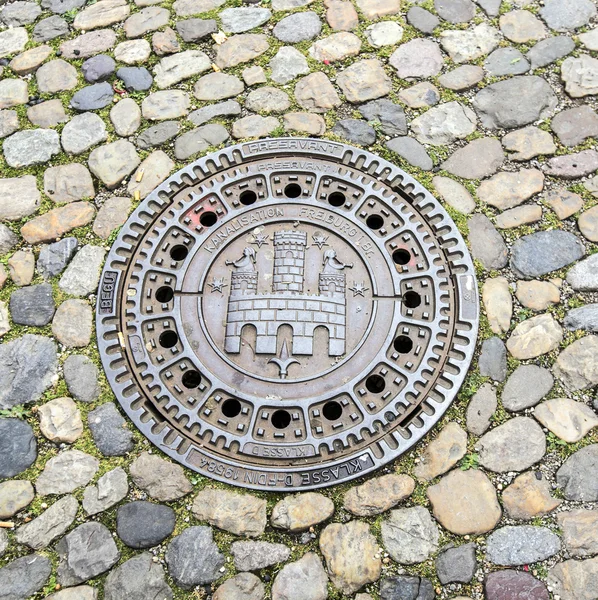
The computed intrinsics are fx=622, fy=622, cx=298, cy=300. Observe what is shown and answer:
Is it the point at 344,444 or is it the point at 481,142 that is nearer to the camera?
the point at 344,444

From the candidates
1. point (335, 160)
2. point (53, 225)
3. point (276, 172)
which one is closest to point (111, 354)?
point (53, 225)

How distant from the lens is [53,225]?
3301 millimetres

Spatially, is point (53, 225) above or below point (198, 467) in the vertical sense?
above

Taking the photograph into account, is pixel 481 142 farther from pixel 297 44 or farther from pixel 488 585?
pixel 488 585

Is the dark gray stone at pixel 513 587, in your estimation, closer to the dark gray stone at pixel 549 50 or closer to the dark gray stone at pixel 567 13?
the dark gray stone at pixel 549 50

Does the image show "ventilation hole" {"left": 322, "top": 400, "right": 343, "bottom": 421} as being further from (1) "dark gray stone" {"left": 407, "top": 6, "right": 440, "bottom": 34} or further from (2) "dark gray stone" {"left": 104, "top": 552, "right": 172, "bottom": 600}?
(1) "dark gray stone" {"left": 407, "top": 6, "right": 440, "bottom": 34}

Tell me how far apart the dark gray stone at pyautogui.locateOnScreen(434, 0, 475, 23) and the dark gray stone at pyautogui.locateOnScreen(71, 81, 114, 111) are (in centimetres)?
211

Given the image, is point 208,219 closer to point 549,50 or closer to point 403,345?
point 403,345

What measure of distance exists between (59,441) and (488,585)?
1.93m

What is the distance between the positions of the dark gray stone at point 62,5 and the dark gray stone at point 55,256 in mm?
1837

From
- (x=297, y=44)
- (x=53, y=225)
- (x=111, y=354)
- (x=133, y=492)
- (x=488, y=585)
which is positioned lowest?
(x=488, y=585)

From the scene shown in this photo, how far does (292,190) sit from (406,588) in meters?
1.99

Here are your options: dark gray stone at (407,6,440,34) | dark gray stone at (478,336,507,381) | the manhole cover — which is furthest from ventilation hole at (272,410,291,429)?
dark gray stone at (407,6,440,34)

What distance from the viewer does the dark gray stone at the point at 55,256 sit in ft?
10.5
